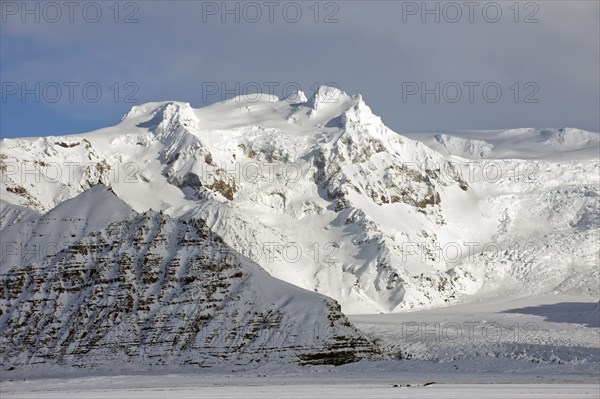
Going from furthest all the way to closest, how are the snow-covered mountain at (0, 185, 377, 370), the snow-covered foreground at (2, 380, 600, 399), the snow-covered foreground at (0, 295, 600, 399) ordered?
the snow-covered mountain at (0, 185, 377, 370) → the snow-covered foreground at (0, 295, 600, 399) → the snow-covered foreground at (2, 380, 600, 399)

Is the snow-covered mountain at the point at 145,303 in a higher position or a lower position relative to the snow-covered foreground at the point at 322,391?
higher

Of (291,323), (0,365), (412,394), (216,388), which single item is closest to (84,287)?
(0,365)

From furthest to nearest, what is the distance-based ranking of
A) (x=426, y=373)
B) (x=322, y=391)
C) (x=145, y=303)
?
(x=145, y=303) → (x=426, y=373) → (x=322, y=391)

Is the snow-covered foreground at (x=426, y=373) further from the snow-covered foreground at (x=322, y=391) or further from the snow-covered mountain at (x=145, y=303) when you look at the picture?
the snow-covered mountain at (x=145, y=303)

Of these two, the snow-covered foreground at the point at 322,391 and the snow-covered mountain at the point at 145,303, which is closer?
the snow-covered foreground at the point at 322,391

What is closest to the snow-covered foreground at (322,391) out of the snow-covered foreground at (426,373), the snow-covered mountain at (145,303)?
the snow-covered foreground at (426,373)

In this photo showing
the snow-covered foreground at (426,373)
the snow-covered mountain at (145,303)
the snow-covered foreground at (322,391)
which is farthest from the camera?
the snow-covered mountain at (145,303)

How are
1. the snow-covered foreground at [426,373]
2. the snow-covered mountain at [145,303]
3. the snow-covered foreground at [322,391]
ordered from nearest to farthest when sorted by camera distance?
the snow-covered foreground at [322,391] → the snow-covered foreground at [426,373] → the snow-covered mountain at [145,303]

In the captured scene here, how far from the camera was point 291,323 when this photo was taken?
129125mm

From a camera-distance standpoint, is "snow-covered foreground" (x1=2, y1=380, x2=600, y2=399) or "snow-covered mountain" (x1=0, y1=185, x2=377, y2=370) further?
"snow-covered mountain" (x1=0, y1=185, x2=377, y2=370)

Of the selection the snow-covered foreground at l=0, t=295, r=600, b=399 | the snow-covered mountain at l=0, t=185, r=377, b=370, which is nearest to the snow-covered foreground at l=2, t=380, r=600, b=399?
the snow-covered foreground at l=0, t=295, r=600, b=399

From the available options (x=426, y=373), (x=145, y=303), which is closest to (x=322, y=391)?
(x=426, y=373)

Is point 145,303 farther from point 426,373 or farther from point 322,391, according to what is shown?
point 322,391

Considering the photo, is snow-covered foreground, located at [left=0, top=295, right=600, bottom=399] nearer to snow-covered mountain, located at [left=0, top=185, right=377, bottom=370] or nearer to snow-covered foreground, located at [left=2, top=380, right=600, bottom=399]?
snow-covered foreground, located at [left=2, top=380, right=600, bottom=399]
